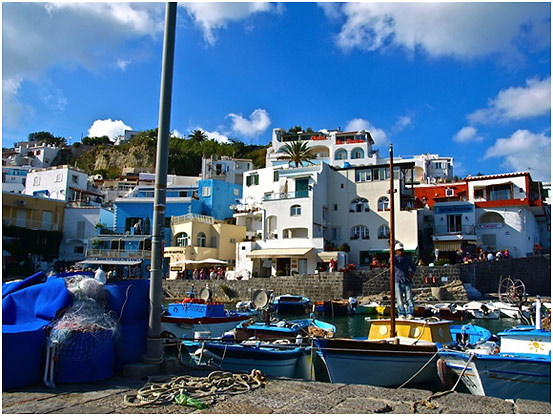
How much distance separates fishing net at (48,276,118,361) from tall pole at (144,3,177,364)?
2.15ft

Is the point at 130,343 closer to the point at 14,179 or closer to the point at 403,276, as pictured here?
the point at 403,276

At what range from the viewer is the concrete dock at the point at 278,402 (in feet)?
18.9

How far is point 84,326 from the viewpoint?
6.89 meters

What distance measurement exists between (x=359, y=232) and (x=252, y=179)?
61.2 ft

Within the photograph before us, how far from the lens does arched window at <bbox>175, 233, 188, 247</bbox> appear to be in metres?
49.1

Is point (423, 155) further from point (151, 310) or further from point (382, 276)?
point (151, 310)

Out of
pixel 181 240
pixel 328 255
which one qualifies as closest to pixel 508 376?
pixel 328 255

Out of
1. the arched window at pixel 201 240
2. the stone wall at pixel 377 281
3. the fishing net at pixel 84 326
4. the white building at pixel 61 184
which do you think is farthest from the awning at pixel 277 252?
the fishing net at pixel 84 326

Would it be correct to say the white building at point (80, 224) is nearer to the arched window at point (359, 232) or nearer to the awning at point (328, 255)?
the awning at point (328, 255)

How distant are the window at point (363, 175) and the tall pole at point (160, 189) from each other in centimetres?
4127

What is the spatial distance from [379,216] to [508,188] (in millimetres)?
13806

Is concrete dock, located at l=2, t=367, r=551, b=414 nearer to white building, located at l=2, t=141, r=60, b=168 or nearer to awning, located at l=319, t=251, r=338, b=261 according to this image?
awning, located at l=319, t=251, r=338, b=261

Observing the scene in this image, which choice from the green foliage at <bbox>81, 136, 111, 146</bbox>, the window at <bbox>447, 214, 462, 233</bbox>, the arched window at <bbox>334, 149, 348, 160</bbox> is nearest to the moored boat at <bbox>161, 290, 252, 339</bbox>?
the window at <bbox>447, 214, 462, 233</bbox>

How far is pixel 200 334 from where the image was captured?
15.6m
